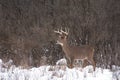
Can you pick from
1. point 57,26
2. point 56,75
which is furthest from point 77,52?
point 57,26

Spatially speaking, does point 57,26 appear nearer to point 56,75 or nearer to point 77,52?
point 77,52

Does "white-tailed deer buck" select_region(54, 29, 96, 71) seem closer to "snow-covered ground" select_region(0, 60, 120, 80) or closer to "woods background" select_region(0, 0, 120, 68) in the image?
"snow-covered ground" select_region(0, 60, 120, 80)

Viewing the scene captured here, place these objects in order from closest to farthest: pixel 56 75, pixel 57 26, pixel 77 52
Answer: pixel 56 75, pixel 77 52, pixel 57 26

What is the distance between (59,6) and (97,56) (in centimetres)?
577

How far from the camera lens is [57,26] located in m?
22.0

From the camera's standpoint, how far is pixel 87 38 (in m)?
21.0

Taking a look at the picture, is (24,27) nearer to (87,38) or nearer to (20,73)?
(87,38)

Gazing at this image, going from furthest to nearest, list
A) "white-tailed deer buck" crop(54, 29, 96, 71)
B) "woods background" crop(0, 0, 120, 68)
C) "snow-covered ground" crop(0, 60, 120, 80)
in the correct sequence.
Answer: "woods background" crop(0, 0, 120, 68)
"white-tailed deer buck" crop(54, 29, 96, 71)
"snow-covered ground" crop(0, 60, 120, 80)

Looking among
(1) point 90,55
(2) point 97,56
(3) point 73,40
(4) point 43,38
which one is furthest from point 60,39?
(4) point 43,38

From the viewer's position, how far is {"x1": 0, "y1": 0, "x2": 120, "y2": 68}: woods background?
68.2 feet

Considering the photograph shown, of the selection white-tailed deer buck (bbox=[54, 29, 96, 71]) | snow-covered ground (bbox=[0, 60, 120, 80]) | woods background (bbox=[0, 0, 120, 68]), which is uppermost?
woods background (bbox=[0, 0, 120, 68])

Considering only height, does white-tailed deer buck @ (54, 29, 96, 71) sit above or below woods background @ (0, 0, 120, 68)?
below

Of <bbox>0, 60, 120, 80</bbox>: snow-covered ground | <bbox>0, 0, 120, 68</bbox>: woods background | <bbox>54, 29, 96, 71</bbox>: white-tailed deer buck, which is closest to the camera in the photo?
<bbox>0, 60, 120, 80</bbox>: snow-covered ground

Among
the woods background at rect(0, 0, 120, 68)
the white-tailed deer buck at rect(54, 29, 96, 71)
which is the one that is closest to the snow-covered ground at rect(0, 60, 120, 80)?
the white-tailed deer buck at rect(54, 29, 96, 71)
